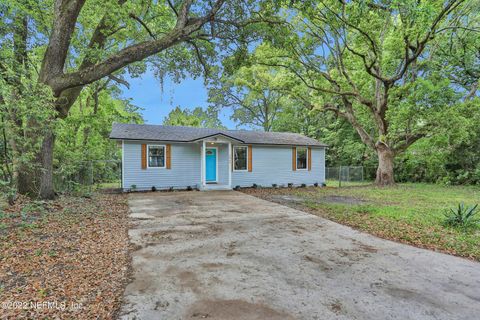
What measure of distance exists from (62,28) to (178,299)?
7667 millimetres

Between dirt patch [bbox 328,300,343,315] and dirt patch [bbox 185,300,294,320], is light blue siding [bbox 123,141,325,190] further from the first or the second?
dirt patch [bbox 328,300,343,315]

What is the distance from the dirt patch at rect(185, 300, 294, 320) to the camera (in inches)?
91.0

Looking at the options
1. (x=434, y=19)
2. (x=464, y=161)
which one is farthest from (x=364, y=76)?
(x=464, y=161)

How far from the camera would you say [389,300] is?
266 centimetres

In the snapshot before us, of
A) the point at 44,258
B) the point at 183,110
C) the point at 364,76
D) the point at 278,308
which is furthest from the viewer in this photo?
the point at 183,110

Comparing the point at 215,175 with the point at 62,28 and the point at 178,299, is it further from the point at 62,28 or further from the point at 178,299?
the point at 178,299

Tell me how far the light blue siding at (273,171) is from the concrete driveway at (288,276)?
8035 mm

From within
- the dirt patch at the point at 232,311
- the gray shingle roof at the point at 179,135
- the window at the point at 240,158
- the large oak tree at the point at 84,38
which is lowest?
the dirt patch at the point at 232,311

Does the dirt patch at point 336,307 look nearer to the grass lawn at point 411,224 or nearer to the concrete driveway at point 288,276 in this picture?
the concrete driveway at point 288,276

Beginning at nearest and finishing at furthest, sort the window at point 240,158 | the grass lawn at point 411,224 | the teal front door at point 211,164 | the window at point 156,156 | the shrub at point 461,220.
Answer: the grass lawn at point 411,224 → the shrub at point 461,220 → the window at point 156,156 → the teal front door at point 211,164 → the window at point 240,158

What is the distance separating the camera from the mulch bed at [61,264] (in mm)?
2430

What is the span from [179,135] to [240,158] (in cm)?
342

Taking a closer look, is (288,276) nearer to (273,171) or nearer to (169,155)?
(169,155)

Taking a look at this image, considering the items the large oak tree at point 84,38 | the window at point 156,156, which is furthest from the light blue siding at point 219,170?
the large oak tree at point 84,38
